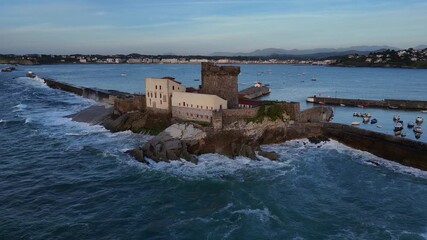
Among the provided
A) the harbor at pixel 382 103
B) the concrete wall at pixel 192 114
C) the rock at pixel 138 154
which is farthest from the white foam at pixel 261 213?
the harbor at pixel 382 103

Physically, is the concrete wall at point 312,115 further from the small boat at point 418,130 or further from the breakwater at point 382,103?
the breakwater at point 382,103

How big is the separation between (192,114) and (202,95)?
2.45 m

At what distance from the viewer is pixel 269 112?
137ft

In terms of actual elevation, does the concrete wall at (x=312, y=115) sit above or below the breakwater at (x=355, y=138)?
above

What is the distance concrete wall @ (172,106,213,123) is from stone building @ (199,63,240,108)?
3658mm

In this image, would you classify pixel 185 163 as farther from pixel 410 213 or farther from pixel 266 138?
pixel 410 213

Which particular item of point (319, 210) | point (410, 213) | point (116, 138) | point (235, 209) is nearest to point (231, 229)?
point (235, 209)

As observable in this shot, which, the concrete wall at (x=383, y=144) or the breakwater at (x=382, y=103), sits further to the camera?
the breakwater at (x=382, y=103)

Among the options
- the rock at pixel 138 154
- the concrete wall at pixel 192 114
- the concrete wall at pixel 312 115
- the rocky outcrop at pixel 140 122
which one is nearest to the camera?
the rock at pixel 138 154

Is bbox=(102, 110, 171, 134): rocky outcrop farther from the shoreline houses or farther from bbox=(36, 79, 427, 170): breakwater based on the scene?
bbox=(36, 79, 427, 170): breakwater

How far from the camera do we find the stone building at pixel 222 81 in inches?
1731

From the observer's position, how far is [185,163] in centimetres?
3478

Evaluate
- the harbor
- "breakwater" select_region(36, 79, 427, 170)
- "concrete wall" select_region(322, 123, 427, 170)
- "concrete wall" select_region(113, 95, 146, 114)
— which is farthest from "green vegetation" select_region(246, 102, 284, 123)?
the harbor

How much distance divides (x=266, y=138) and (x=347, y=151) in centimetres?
791
